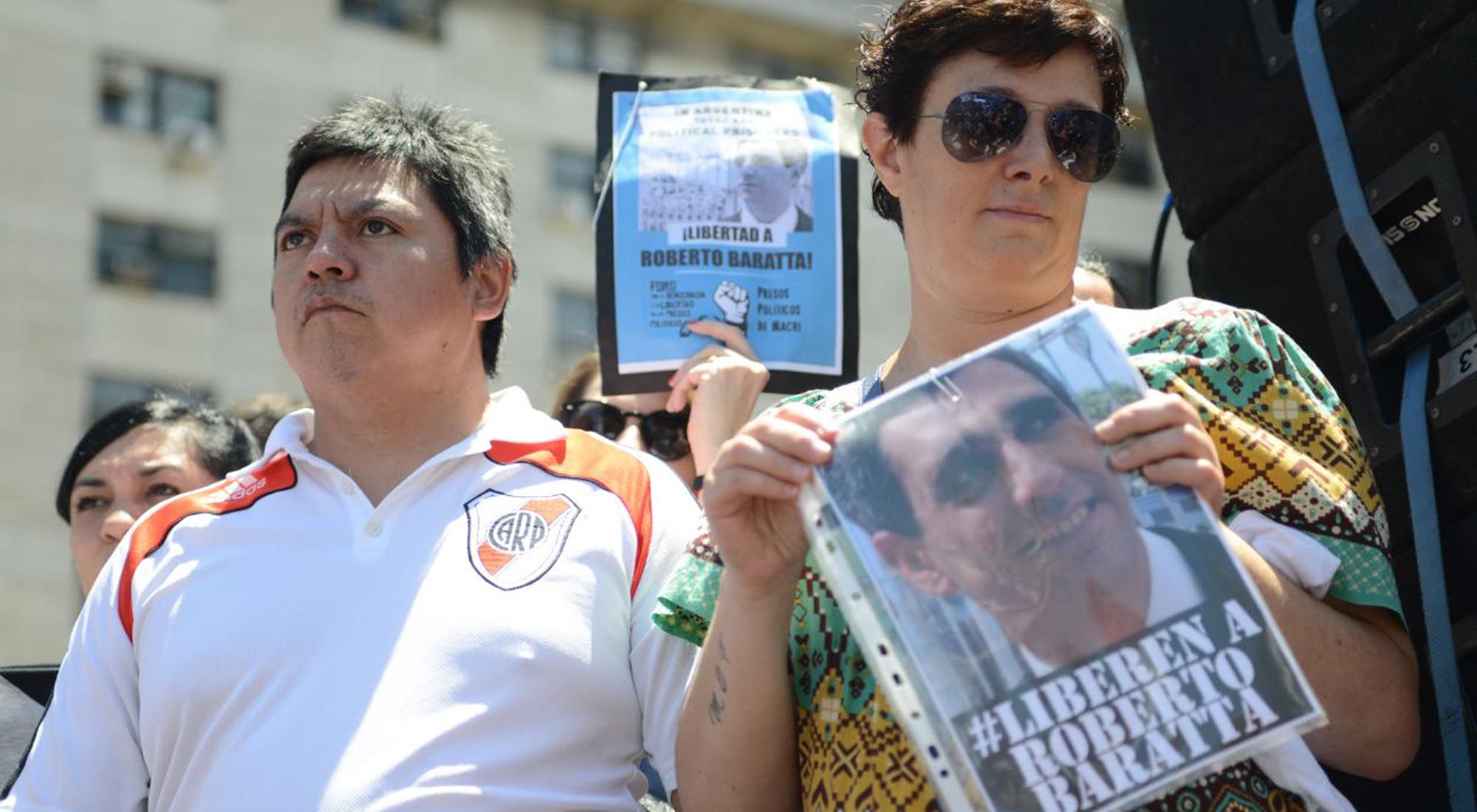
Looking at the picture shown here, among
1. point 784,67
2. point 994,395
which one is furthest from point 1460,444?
point 784,67

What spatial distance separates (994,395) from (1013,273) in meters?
0.56

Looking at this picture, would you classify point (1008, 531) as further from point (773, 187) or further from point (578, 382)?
point (578, 382)

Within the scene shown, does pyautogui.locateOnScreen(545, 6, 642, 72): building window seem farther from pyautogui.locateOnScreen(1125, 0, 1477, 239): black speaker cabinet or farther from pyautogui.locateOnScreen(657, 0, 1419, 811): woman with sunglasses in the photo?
pyautogui.locateOnScreen(657, 0, 1419, 811): woman with sunglasses

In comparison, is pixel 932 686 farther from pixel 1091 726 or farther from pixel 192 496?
pixel 192 496

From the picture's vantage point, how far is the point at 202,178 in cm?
2309

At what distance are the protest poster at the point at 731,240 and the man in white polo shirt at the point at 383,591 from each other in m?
0.45

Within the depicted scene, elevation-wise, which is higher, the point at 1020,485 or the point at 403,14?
the point at 403,14

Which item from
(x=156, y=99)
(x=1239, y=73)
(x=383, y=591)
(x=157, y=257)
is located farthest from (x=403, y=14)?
(x=383, y=591)

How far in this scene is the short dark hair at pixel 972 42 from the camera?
2.83 meters

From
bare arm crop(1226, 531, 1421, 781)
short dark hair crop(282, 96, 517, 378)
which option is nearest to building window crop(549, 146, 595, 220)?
short dark hair crop(282, 96, 517, 378)

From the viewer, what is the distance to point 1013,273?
277 centimetres

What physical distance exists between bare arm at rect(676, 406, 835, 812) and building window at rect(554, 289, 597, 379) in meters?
22.0

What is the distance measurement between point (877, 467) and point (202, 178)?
21.9m

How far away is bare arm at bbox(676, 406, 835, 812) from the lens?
7.61 ft
